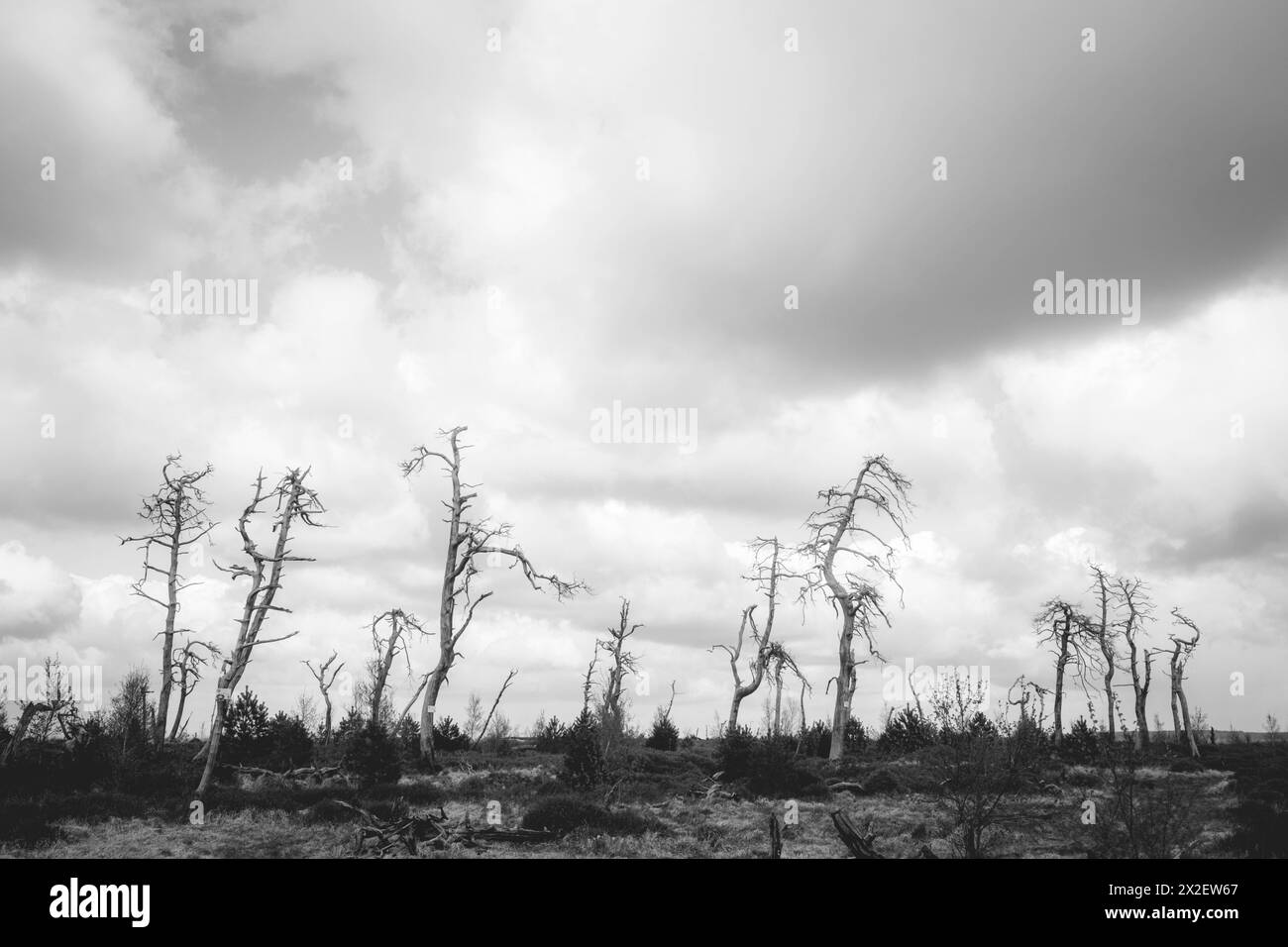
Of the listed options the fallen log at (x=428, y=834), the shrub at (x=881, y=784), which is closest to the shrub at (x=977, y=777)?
the shrub at (x=881, y=784)

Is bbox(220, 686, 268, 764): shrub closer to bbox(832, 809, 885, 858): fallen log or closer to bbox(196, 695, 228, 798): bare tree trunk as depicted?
bbox(196, 695, 228, 798): bare tree trunk

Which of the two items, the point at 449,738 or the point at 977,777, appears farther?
the point at 449,738

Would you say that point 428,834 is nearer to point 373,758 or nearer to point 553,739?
point 373,758

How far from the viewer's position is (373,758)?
76.7 feet

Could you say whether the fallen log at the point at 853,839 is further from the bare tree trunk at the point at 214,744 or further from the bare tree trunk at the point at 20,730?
the bare tree trunk at the point at 20,730

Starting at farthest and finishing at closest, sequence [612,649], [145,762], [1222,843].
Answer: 1. [612,649]
2. [145,762]
3. [1222,843]

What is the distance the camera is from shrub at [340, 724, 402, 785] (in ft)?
75.8

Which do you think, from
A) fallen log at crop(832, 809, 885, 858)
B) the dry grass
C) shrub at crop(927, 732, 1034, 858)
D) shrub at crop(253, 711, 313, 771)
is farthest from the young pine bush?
shrub at crop(253, 711, 313, 771)

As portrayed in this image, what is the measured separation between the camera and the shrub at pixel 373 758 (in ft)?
75.8

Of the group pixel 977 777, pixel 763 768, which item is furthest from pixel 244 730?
pixel 977 777

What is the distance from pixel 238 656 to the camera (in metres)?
21.5
